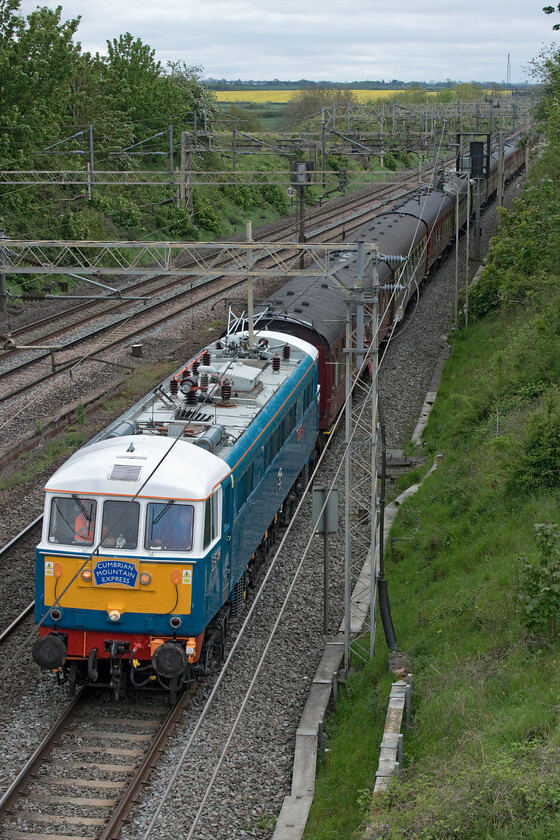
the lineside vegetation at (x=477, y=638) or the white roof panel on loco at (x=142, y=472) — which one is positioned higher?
the white roof panel on loco at (x=142, y=472)

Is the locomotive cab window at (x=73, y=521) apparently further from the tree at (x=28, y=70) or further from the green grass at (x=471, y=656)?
the tree at (x=28, y=70)

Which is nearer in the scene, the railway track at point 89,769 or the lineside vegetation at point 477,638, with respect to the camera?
the lineside vegetation at point 477,638

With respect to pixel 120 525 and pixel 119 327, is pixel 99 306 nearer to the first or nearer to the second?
pixel 119 327

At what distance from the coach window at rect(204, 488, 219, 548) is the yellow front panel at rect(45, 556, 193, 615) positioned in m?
0.51

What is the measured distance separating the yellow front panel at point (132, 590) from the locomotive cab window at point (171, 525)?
0.85 feet

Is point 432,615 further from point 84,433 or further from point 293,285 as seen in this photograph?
point 293,285

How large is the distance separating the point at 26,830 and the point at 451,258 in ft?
128

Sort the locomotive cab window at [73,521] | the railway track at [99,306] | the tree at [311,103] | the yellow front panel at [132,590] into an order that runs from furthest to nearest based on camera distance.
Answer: the tree at [311,103]
the railway track at [99,306]
the locomotive cab window at [73,521]
the yellow front panel at [132,590]

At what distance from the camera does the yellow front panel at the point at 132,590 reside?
11484 millimetres

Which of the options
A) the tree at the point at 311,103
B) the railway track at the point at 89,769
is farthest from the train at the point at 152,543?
the tree at the point at 311,103

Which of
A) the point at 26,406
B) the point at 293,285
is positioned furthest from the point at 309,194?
the point at 26,406

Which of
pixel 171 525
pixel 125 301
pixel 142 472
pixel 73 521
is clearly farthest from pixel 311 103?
pixel 171 525

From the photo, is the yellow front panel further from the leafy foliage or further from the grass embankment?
the leafy foliage

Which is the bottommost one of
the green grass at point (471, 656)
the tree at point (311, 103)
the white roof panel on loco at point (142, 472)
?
the green grass at point (471, 656)
